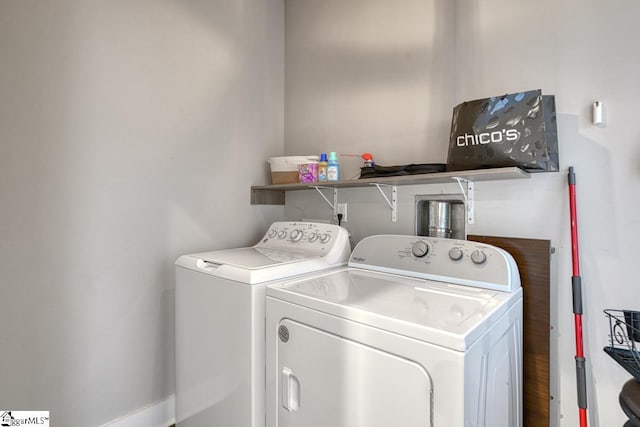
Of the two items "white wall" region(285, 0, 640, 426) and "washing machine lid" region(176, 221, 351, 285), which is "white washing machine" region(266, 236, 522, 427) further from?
"white wall" region(285, 0, 640, 426)

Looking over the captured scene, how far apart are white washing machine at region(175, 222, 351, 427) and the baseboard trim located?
0.22 metres

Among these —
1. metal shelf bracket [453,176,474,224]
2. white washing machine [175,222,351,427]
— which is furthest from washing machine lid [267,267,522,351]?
metal shelf bracket [453,176,474,224]

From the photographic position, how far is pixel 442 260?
1.47m

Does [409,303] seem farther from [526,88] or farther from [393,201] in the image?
[526,88]

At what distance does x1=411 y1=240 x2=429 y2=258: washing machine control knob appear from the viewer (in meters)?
1.53

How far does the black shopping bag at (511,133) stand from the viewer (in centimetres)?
133

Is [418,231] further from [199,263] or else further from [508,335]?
[199,263]

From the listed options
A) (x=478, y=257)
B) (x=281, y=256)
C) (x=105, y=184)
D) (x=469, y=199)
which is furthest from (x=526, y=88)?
(x=105, y=184)

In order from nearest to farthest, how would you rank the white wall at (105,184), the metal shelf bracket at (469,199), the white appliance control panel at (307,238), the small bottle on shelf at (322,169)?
the white wall at (105,184) → the metal shelf bracket at (469,199) → the white appliance control panel at (307,238) → the small bottle on shelf at (322,169)

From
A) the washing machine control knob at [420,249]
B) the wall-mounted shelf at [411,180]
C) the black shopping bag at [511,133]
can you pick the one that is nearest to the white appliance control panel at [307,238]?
the wall-mounted shelf at [411,180]

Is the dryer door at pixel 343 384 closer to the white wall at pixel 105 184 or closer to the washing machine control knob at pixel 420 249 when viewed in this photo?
the washing machine control knob at pixel 420 249

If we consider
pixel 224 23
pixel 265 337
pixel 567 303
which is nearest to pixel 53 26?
pixel 224 23

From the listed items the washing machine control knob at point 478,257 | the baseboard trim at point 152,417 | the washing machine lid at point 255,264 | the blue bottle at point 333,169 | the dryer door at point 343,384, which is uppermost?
the blue bottle at point 333,169

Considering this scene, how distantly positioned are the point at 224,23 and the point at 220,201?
1183 mm
